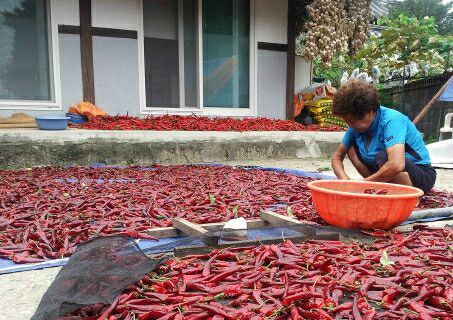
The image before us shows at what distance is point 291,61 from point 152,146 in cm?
435

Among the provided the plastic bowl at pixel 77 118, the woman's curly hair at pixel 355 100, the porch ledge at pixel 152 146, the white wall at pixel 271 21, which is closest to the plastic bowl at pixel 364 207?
the woman's curly hair at pixel 355 100

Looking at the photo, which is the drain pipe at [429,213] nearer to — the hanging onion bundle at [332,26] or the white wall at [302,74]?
the hanging onion bundle at [332,26]

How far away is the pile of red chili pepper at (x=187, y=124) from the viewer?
7.32m

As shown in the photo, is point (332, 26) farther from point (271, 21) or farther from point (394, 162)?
point (394, 162)

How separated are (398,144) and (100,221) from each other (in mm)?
2392

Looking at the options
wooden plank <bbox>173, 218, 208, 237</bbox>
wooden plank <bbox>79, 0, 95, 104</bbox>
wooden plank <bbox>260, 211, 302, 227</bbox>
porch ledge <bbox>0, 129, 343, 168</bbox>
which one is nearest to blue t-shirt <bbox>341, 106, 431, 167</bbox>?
wooden plank <bbox>260, 211, 302, 227</bbox>

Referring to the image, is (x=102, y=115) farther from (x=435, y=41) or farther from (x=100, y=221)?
(x=435, y=41)

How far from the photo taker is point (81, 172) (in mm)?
5695

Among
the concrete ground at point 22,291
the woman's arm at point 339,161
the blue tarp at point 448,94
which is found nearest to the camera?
the concrete ground at point 22,291

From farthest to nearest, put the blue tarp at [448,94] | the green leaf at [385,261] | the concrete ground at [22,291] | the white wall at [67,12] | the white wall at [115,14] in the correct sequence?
the blue tarp at [448,94]
the white wall at [115,14]
the white wall at [67,12]
the green leaf at [385,261]
the concrete ground at [22,291]

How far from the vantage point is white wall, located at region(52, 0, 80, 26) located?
292 inches

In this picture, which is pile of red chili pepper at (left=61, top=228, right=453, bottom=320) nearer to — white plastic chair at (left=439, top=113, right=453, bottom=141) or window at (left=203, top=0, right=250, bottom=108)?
window at (left=203, top=0, right=250, bottom=108)

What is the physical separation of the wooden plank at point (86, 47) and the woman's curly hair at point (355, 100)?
5.60 m

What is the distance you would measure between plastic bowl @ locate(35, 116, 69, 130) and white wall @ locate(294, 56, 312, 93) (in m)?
5.72
